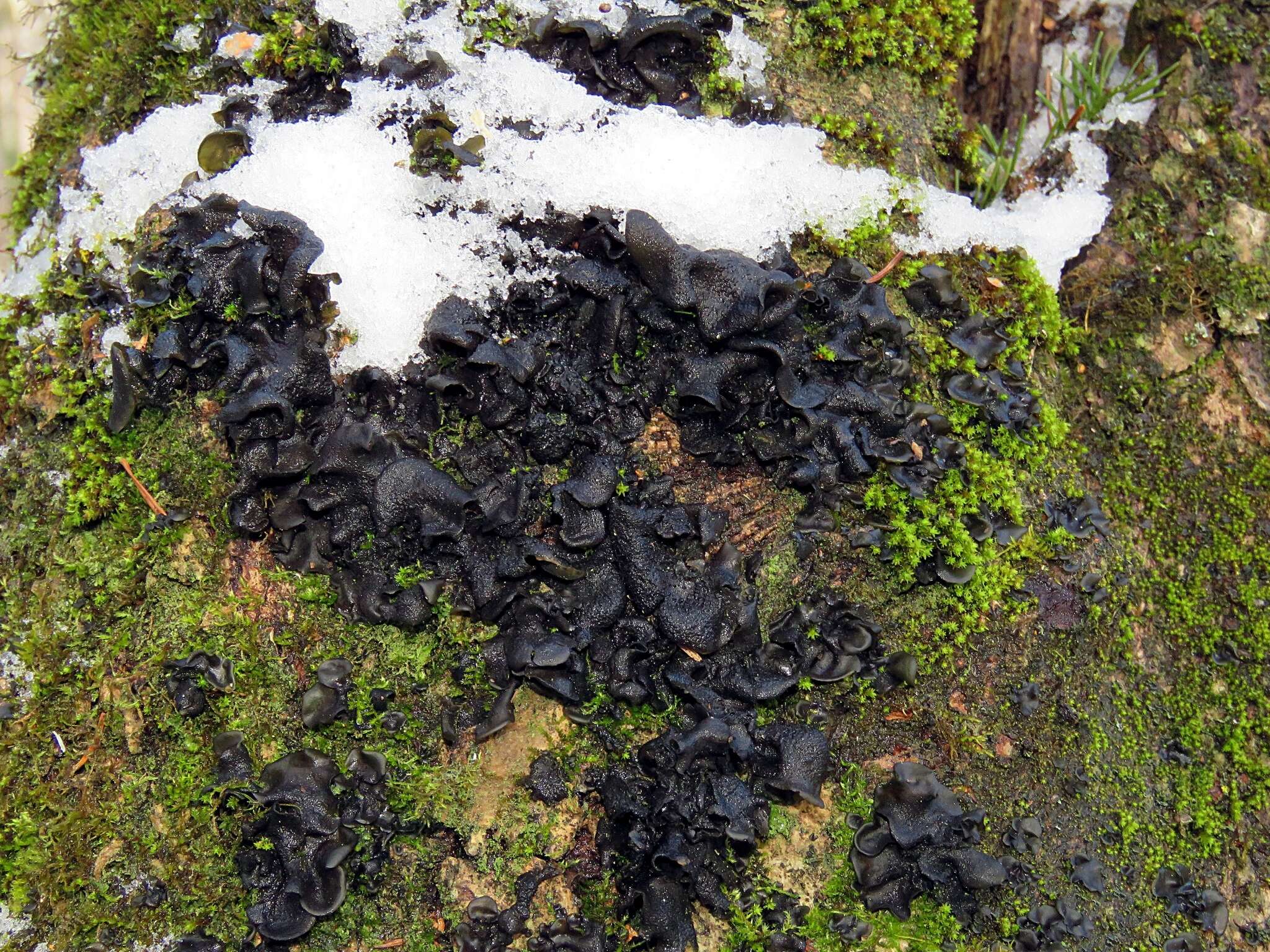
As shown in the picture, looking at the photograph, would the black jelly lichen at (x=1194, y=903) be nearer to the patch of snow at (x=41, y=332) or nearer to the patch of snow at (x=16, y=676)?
the patch of snow at (x=16, y=676)

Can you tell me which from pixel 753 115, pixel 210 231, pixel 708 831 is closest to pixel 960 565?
pixel 708 831

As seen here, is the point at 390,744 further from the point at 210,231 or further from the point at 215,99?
the point at 215,99

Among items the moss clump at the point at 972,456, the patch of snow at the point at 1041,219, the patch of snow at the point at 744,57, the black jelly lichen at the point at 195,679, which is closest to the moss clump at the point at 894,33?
the patch of snow at the point at 744,57

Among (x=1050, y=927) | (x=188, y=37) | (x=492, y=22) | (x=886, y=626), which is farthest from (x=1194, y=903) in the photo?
(x=188, y=37)

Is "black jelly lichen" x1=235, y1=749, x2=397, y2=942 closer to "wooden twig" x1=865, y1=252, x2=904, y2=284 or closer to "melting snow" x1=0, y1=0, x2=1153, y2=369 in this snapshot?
"melting snow" x1=0, y1=0, x2=1153, y2=369

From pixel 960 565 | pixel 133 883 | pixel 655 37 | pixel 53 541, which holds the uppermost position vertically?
pixel 655 37

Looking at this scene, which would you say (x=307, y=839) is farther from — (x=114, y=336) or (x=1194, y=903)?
(x=1194, y=903)
